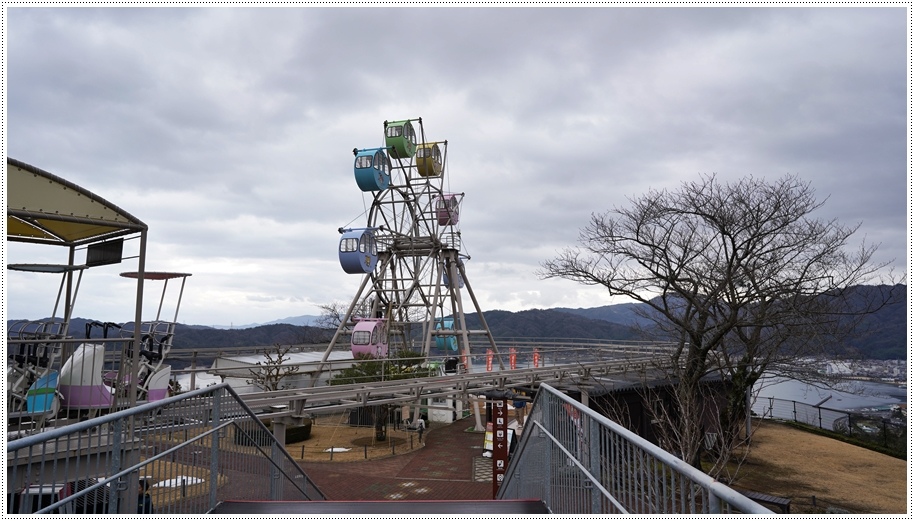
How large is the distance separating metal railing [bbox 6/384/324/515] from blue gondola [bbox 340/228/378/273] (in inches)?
698

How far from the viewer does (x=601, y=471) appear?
13.7 ft

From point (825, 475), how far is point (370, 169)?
70.3 feet

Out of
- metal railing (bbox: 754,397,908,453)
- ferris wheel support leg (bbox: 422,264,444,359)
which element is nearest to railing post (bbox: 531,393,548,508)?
ferris wheel support leg (bbox: 422,264,444,359)

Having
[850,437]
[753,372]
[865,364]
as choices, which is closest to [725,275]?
[753,372]

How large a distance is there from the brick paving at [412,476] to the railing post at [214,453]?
9.76 m

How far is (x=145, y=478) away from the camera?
4.89 m

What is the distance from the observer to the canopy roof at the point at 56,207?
20.1 feet

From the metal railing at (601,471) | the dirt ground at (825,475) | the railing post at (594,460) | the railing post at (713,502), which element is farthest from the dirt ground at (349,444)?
the railing post at (713,502)

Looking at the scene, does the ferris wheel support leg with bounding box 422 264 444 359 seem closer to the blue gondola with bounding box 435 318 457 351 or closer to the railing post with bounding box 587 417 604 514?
the blue gondola with bounding box 435 318 457 351

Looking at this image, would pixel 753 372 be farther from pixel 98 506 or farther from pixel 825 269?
pixel 98 506

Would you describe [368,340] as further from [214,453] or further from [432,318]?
[214,453]

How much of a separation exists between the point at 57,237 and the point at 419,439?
19156mm

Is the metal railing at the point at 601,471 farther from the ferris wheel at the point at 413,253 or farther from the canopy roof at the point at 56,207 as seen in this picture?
the ferris wheel at the point at 413,253

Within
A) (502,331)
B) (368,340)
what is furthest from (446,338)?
(502,331)
